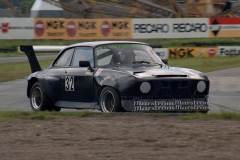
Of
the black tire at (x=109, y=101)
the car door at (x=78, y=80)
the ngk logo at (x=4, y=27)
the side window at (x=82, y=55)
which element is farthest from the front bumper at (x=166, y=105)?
the ngk logo at (x=4, y=27)

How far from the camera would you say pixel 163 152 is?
5.99 m

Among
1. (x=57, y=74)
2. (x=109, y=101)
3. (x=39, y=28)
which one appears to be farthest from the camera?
(x=39, y=28)

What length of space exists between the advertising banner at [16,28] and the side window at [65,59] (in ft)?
76.3

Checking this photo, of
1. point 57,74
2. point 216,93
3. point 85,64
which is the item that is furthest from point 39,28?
point 85,64

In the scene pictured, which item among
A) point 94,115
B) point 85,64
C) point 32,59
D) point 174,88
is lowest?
point 94,115

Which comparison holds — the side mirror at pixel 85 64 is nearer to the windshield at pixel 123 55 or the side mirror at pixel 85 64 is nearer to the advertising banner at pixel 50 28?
the windshield at pixel 123 55

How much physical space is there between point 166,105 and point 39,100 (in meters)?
2.83

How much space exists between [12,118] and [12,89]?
7.65 meters

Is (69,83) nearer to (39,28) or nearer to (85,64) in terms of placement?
(85,64)

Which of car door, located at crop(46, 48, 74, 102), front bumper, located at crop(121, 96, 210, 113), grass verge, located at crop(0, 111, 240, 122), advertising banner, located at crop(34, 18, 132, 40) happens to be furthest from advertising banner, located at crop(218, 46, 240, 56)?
grass verge, located at crop(0, 111, 240, 122)

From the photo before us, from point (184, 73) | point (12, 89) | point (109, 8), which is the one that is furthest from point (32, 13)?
point (184, 73)

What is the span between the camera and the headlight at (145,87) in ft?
29.7

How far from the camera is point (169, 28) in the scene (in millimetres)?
34375

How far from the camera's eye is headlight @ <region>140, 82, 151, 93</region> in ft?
29.7
